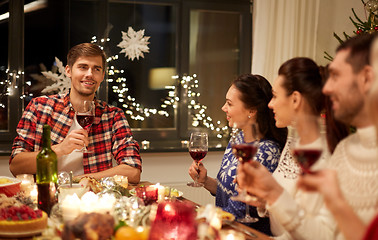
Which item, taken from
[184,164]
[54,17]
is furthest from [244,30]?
[54,17]

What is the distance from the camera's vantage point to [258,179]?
1.47m

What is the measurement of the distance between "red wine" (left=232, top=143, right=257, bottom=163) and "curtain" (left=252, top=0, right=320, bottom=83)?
9.36 ft

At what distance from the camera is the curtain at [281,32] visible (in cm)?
439

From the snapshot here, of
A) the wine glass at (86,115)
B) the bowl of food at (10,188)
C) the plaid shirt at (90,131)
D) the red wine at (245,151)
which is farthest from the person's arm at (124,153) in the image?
the red wine at (245,151)

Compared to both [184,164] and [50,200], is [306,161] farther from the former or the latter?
[184,164]

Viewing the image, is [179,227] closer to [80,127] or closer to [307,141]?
[307,141]

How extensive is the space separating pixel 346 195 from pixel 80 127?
2.08 meters

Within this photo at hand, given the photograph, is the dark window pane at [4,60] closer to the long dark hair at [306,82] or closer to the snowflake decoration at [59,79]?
the snowflake decoration at [59,79]

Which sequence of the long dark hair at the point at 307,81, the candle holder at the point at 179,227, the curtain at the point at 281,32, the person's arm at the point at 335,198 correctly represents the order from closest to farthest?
the person's arm at the point at 335,198 < the candle holder at the point at 179,227 < the long dark hair at the point at 307,81 < the curtain at the point at 281,32

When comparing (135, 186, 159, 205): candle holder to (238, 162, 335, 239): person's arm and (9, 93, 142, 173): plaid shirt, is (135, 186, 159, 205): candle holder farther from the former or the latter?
(9, 93, 142, 173): plaid shirt

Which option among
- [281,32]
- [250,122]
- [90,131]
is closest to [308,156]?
[250,122]

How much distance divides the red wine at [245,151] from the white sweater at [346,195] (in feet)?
0.55

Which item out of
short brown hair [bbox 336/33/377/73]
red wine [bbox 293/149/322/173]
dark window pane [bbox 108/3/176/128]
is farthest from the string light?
red wine [bbox 293/149/322/173]

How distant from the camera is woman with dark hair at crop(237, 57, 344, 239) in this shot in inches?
58.7
